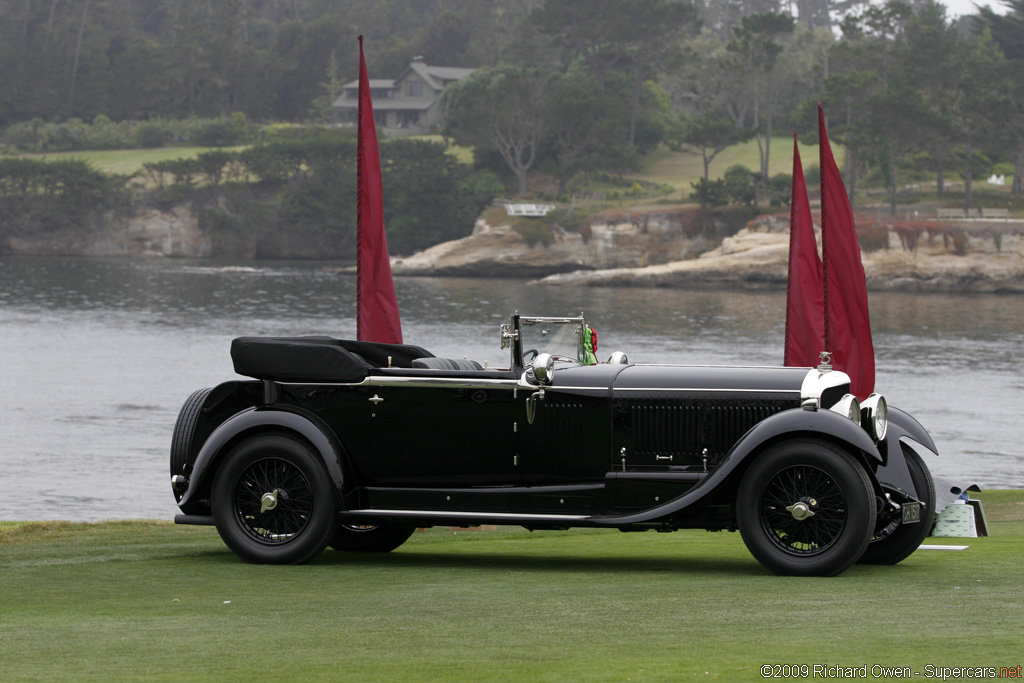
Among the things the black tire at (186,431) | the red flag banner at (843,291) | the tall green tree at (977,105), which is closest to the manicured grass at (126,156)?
the tall green tree at (977,105)

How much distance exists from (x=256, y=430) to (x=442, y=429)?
4.37 feet

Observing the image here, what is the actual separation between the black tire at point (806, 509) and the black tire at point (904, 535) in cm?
83

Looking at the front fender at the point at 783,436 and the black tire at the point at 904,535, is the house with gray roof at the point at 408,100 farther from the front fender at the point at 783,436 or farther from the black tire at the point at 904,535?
the front fender at the point at 783,436

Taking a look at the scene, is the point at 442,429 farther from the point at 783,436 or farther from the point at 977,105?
the point at 977,105

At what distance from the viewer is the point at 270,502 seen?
28.8 ft

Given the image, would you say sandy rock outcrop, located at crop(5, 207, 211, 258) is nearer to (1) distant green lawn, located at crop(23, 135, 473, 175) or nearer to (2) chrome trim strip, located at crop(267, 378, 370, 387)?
(1) distant green lawn, located at crop(23, 135, 473, 175)

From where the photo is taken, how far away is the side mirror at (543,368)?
846 cm

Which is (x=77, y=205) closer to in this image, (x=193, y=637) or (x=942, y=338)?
(x=942, y=338)

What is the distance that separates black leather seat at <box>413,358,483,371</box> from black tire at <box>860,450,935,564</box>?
3.03 metres

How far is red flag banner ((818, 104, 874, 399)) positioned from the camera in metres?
17.6

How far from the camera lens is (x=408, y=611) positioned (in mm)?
7004

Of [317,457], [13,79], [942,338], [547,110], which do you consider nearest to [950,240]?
[942,338]

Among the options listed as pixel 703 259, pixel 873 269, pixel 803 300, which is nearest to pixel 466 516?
pixel 803 300

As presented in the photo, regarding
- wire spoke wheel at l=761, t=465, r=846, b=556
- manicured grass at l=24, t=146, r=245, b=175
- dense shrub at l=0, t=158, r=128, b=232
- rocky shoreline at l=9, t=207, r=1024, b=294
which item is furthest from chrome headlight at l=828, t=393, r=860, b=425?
manicured grass at l=24, t=146, r=245, b=175
